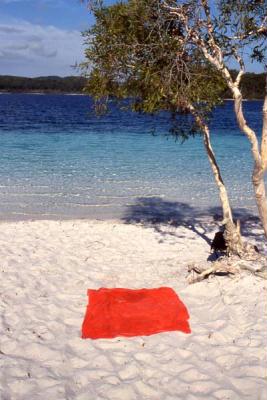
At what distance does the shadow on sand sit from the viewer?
1252cm

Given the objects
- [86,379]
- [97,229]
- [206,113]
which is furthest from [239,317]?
[97,229]

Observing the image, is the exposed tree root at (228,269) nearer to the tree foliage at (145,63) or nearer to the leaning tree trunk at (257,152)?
the leaning tree trunk at (257,152)

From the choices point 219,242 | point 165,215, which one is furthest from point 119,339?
point 165,215

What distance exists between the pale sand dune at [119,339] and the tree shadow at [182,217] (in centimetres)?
215

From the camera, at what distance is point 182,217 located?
14.1 m

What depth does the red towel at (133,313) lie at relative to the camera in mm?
6543

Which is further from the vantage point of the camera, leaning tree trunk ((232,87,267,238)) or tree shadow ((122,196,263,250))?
tree shadow ((122,196,263,250))

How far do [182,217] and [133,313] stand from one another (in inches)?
292

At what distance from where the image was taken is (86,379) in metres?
5.36

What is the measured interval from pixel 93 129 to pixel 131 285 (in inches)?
1509

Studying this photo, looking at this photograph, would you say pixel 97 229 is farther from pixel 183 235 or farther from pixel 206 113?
pixel 206 113

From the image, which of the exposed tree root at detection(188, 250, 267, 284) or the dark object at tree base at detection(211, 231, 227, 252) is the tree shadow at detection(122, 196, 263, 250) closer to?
the dark object at tree base at detection(211, 231, 227, 252)

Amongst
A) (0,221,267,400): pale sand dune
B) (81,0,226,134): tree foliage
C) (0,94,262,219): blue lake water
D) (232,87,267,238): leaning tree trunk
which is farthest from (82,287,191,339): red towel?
(0,94,262,219): blue lake water

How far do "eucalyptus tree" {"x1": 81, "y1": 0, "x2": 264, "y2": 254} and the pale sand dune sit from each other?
1.93m
